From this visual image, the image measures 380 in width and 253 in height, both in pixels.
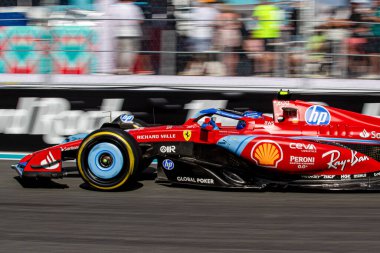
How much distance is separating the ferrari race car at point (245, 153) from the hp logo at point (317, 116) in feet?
0.04

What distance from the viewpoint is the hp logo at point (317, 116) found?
7254 millimetres

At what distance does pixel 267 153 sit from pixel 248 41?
314 centimetres

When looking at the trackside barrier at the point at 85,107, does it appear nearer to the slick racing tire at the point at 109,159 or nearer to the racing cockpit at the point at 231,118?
the racing cockpit at the point at 231,118

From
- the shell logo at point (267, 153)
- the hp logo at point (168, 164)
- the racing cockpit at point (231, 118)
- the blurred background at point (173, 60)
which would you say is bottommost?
the hp logo at point (168, 164)

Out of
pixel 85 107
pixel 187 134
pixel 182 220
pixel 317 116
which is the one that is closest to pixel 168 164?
pixel 187 134

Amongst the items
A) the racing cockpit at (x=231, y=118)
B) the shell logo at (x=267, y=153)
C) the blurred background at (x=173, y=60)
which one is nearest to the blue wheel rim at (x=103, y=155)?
the racing cockpit at (x=231, y=118)

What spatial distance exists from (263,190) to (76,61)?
162 inches

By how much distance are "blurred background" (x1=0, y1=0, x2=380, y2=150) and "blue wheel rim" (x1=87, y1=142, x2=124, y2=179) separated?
2.18 metres

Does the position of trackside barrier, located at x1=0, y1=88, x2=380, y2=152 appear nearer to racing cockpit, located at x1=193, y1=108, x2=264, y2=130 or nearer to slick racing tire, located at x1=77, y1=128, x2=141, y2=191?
racing cockpit, located at x1=193, y1=108, x2=264, y2=130

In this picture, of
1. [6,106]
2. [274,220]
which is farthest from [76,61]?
[274,220]

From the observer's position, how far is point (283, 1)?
31.4ft

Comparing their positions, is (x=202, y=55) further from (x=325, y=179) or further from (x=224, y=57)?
(x=325, y=179)

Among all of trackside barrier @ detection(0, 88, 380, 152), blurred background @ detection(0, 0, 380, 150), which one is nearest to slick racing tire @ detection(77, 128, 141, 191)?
blurred background @ detection(0, 0, 380, 150)

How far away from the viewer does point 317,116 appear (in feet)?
23.9
